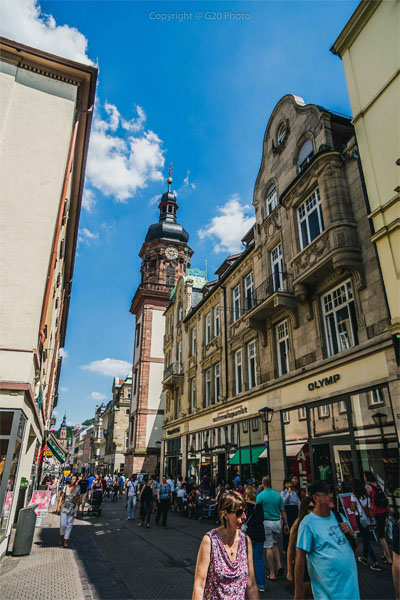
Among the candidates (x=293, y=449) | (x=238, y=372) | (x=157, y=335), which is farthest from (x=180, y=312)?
(x=293, y=449)

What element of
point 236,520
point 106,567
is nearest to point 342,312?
point 106,567

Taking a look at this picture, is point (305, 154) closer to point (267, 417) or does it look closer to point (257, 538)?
point (267, 417)

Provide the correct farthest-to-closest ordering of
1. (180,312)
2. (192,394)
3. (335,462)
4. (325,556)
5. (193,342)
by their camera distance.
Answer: (180,312), (193,342), (192,394), (335,462), (325,556)

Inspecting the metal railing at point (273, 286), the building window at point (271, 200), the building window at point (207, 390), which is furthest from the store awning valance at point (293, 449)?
the building window at point (271, 200)

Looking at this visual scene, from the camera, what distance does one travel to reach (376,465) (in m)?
10.8

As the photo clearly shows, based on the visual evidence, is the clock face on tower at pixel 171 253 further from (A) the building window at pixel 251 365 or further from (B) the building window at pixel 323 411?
(B) the building window at pixel 323 411

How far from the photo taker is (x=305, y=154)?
16.6 m

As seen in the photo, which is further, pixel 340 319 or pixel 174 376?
pixel 174 376

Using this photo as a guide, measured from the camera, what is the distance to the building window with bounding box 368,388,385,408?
10945mm

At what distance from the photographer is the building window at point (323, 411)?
13.0m

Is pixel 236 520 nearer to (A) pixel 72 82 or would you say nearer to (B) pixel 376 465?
(B) pixel 376 465

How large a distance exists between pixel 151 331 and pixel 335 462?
34874 mm

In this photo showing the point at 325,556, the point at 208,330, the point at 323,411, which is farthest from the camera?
the point at 208,330

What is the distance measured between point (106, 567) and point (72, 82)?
1546cm
